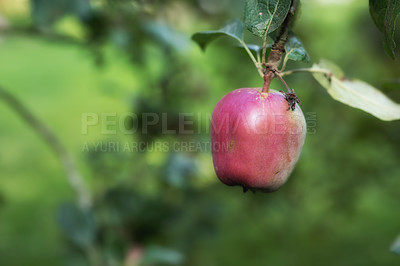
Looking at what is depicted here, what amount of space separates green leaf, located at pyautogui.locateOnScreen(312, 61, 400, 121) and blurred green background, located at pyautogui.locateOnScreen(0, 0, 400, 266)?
0.23 ft

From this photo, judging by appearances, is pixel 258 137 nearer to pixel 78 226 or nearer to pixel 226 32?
pixel 226 32

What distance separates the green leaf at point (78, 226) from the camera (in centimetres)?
118

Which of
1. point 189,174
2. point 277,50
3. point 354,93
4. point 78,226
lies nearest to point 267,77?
point 277,50

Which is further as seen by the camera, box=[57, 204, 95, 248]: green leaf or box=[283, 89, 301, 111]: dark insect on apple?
box=[57, 204, 95, 248]: green leaf

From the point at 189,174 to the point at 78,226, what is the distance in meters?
0.45

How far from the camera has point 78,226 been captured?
1.18 metres

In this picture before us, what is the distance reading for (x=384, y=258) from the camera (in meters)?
2.24

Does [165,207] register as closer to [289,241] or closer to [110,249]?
[110,249]

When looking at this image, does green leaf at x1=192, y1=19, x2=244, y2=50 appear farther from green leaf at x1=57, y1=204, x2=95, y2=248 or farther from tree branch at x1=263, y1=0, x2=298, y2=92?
green leaf at x1=57, y1=204, x2=95, y2=248

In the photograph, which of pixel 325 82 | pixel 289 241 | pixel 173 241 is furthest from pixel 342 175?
pixel 325 82

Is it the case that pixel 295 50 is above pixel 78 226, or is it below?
above

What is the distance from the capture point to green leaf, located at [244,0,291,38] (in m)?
0.55

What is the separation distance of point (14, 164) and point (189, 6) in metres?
2.21

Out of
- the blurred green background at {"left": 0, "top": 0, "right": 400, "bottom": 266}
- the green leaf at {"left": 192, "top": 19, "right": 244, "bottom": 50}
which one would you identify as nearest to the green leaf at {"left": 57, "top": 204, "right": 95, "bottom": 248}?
the blurred green background at {"left": 0, "top": 0, "right": 400, "bottom": 266}
